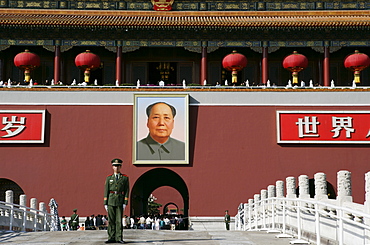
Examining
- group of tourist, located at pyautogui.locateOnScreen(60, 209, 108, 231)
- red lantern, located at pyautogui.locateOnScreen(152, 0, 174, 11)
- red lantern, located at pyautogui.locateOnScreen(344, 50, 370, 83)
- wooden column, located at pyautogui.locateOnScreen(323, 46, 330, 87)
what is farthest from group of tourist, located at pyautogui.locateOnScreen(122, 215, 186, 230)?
red lantern, located at pyautogui.locateOnScreen(152, 0, 174, 11)

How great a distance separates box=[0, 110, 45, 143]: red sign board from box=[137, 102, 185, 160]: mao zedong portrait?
12.2ft

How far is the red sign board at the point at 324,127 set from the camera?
21969 millimetres

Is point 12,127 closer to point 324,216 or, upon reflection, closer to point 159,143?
point 159,143

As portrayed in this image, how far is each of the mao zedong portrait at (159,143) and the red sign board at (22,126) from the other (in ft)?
12.2

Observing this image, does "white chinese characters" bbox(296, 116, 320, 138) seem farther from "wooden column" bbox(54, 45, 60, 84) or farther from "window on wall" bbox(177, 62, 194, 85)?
"wooden column" bbox(54, 45, 60, 84)

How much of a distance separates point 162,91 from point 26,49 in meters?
6.57

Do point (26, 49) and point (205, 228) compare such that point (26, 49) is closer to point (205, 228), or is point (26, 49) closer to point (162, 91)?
point (162, 91)

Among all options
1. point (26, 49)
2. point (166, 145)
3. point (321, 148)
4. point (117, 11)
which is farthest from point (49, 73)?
point (321, 148)

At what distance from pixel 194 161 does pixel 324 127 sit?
4925 millimetres

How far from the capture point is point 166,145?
22109 millimetres

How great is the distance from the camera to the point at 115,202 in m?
10.9

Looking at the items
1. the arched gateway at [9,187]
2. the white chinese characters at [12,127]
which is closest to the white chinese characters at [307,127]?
the white chinese characters at [12,127]

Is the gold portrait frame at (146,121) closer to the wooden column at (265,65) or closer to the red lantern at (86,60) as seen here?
the red lantern at (86,60)

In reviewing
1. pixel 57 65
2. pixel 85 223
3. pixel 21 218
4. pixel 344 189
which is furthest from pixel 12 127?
pixel 344 189
